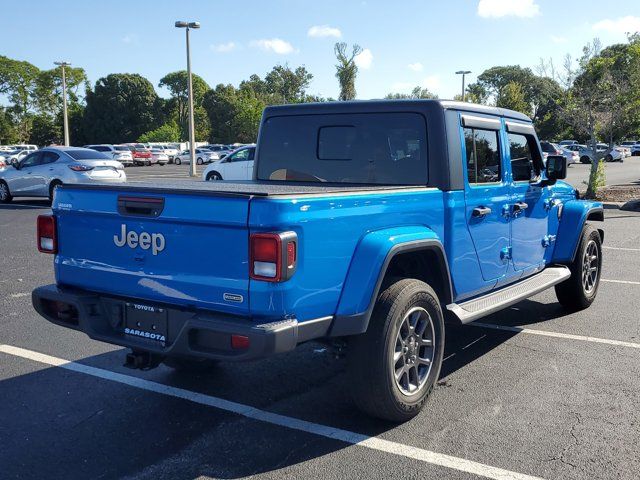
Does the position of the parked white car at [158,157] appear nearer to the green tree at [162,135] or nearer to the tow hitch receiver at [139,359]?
the green tree at [162,135]

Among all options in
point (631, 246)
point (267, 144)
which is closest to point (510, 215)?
point (267, 144)

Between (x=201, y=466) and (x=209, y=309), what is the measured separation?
32.5 inches

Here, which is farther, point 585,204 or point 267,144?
point 585,204

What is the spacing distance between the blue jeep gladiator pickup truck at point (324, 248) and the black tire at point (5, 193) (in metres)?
14.9

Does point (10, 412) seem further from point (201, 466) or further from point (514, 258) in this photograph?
point (514, 258)

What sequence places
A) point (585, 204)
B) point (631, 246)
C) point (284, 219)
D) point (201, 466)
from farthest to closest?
point (631, 246), point (585, 204), point (201, 466), point (284, 219)

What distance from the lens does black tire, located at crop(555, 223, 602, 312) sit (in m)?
6.47

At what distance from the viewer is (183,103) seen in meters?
92.2

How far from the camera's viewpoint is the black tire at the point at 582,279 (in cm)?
647

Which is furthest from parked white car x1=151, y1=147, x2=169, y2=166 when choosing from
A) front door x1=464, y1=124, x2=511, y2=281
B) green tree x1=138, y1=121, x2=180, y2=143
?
front door x1=464, y1=124, x2=511, y2=281

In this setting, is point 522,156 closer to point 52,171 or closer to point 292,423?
point 292,423

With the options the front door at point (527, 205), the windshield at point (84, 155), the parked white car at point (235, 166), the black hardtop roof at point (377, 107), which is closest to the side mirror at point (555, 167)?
the front door at point (527, 205)

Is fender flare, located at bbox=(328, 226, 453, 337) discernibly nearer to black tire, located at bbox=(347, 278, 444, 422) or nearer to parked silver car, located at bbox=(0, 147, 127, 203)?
black tire, located at bbox=(347, 278, 444, 422)

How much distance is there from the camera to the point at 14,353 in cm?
532
